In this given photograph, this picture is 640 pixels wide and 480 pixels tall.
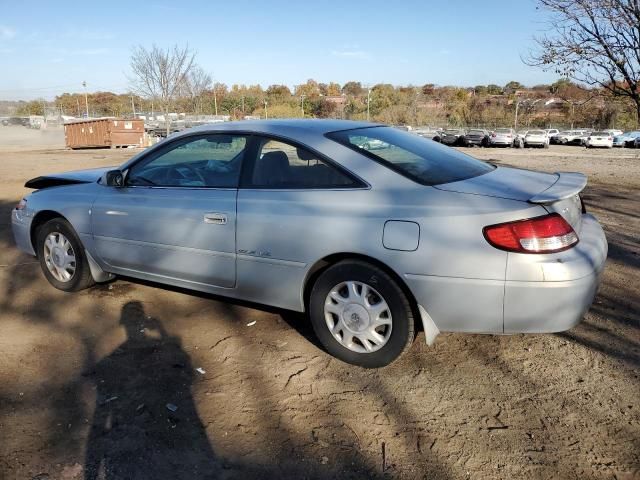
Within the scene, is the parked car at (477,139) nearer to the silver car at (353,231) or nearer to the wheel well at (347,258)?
the silver car at (353,231)

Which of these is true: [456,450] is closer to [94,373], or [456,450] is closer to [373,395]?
[373,395]

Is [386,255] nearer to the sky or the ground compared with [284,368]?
nearer to the sky

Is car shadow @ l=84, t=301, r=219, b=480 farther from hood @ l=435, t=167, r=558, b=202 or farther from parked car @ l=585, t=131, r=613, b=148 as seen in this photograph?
parked car @ l=585, t=131, r=613, b=148

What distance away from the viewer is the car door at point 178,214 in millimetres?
3619

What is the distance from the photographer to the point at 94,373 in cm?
323

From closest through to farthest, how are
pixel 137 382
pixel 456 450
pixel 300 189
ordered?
pixel 456 450 < pixel 137 382 < pixel 300 189

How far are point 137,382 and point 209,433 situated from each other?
72 centimetres

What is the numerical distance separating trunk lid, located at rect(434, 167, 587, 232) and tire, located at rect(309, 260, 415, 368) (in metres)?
0.66

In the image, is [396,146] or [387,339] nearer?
[387,339]

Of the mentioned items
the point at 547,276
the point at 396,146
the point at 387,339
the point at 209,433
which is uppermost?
the point at 396,146

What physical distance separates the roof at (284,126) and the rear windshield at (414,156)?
0.11 metres

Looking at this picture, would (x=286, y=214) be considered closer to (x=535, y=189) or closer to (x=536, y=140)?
(x=535, y=189)

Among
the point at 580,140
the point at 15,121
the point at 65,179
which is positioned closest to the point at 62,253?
the point at 65,179

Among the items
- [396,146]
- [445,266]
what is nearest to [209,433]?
[445,266]
